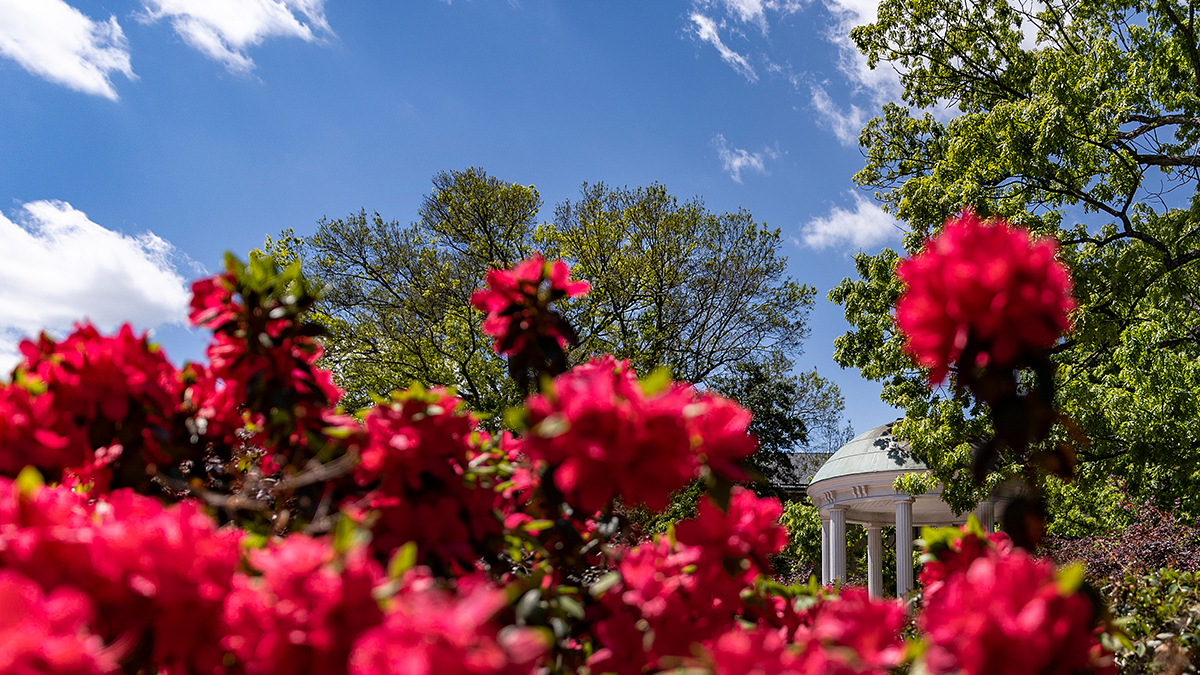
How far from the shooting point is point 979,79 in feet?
41.2

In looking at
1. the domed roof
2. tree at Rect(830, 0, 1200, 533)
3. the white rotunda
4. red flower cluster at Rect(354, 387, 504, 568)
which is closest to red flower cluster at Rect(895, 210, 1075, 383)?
red flower cluster at Rect(354, 387, 504, 568)

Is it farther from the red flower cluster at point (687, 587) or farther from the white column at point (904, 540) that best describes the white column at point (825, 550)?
the red flower cluster at point (687, 587)

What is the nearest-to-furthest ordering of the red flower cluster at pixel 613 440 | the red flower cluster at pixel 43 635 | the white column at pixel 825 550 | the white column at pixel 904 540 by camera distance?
the red flower cluster at pixel 43 635 < the red flower cluster at pixel 613 440 < the white column at pixel 904 540 < the white column at pixel 825 550

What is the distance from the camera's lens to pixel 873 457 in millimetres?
15375

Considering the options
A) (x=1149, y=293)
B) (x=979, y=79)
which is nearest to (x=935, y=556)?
(x=1149, y=293)

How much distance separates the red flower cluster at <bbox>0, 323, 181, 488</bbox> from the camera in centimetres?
168

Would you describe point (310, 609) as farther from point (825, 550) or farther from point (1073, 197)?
point (825, 550)

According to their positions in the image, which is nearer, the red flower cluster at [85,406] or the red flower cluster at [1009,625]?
the red flower cluster at [1009,625]

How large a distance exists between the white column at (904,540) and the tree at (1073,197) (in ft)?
9.58

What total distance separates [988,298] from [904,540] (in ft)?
50.5

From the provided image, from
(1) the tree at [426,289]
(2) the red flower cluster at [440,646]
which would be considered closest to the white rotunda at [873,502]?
(1) the tree at [426,289]

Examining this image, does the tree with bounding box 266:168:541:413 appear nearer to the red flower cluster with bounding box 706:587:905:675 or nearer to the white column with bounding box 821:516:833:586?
the white column with bounding box 821:516:833:586

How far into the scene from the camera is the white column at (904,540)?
14727mm

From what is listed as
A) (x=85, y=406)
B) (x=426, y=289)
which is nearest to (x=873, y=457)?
(x=426, y=289)
